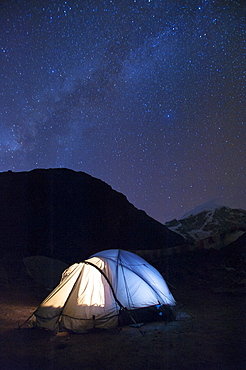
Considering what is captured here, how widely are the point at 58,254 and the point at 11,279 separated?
9.79 meters

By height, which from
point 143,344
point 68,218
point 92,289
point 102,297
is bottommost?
point 143,344

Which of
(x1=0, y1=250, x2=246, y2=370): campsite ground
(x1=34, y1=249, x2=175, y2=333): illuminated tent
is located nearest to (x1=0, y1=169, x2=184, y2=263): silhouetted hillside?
(x1=34, y1=249, x2=175, y2=333): illuminated tent

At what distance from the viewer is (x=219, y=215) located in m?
43.1

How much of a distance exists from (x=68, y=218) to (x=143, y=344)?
28142mm

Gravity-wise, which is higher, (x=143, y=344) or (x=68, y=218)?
(x=68, y=218)

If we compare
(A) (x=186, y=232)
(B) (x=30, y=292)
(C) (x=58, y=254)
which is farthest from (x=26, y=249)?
(A) (x=186, y=232)

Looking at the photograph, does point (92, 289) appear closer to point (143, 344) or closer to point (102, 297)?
point (102, 297)

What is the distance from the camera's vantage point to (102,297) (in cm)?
684

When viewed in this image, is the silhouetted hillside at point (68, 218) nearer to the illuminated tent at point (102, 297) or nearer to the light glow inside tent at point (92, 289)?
the illuminated tent at point (102, 297)

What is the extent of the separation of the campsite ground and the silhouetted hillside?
679 inches

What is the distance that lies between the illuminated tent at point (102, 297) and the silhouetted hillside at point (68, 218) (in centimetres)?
1695

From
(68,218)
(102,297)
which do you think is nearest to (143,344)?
(102,297)

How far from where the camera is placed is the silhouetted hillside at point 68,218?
26667 mm

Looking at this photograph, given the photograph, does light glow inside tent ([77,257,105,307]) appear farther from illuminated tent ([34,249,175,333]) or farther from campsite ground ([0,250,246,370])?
campsite ground ([0,250,246,370])
